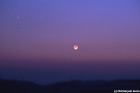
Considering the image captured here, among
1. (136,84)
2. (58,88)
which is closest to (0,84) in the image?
(58,88)

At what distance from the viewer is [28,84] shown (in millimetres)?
16141

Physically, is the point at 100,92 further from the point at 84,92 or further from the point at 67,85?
the point at 67,85

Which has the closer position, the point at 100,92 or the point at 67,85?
the point at 100,92

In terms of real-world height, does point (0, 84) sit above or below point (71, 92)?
above

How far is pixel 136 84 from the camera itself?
15727 mm

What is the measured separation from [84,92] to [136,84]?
13.1 ft

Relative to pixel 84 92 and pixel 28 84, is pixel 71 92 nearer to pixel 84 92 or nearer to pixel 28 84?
pixel 84 92

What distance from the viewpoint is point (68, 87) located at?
15.7m

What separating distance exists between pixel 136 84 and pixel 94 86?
9.59ft

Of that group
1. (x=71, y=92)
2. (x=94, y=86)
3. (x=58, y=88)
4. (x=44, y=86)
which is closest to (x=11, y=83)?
(x=44, y=86)

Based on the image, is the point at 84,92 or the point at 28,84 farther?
the point at 28,84

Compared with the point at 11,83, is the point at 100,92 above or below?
below

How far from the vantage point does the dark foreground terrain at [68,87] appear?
48.6 ft

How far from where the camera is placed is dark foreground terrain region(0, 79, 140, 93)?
14.8 metres
